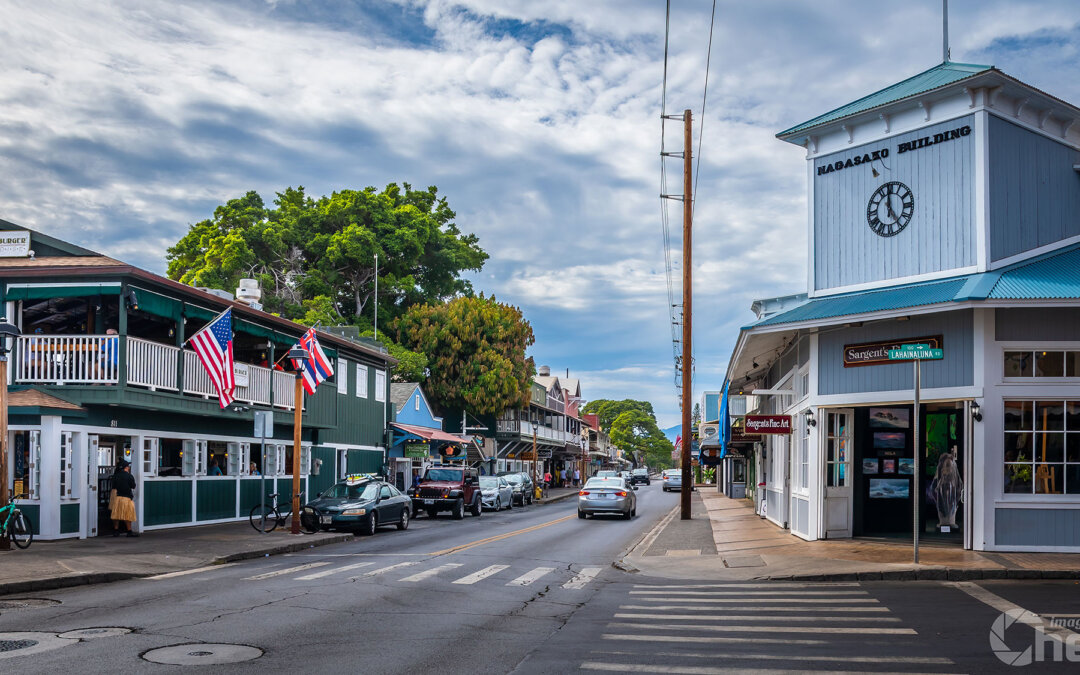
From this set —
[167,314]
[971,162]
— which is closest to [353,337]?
[167,314]

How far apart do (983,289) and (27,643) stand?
14.4 meters

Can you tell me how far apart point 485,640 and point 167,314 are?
16.5 meters

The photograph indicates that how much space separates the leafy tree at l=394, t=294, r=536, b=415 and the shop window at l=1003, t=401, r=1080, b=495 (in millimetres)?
39656

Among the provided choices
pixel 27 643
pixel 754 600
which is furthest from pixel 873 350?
pixel 27 643

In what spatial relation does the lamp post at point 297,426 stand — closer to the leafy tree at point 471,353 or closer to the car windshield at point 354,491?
the car windshield at point 354,491

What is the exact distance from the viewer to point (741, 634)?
990cm

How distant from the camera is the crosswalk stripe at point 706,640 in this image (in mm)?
9406

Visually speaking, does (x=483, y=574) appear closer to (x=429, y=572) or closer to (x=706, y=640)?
(x=429, y=572)

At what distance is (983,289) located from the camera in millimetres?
16125

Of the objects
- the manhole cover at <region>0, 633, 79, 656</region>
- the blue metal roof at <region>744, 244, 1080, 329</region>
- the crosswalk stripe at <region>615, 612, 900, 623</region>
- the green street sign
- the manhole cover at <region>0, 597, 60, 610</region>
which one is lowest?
the manhole cover at <region>0, 597, 60, 610</region>

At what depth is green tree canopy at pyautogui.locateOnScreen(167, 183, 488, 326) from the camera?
187ft

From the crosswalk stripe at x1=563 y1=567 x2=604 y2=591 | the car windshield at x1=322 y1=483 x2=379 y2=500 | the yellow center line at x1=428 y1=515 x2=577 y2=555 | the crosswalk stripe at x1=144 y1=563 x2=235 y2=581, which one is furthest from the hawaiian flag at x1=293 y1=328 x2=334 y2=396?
the crosswalk stripe at x1=563 y1=567 x2=604 y2=591

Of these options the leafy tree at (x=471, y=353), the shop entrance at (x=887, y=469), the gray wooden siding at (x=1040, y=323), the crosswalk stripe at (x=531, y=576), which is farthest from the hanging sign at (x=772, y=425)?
the leafy tree at (x=471, y=353)

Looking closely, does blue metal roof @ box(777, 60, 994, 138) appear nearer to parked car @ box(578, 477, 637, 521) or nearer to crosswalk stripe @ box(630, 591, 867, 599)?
crosswalk stripe @ box(630, 591, 867, 599)
